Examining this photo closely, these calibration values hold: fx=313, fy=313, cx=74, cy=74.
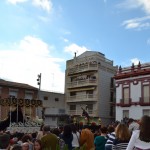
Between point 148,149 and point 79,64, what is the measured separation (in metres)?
40.0

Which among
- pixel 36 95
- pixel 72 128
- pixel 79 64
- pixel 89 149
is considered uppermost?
pixel 79 64

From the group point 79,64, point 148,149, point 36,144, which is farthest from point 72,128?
point 79,64

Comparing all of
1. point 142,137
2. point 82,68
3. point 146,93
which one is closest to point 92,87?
point 82,68

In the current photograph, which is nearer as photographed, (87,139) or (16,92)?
(87,139)

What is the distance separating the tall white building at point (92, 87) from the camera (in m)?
40.8

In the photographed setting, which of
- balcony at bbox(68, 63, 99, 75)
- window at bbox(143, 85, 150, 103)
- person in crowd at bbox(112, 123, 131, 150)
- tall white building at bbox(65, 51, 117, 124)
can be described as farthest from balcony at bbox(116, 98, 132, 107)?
person in crowd at bbox(112, 123, 131, 150)

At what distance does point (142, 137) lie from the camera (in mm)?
4480

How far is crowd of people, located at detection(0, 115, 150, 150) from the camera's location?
4.51 meters

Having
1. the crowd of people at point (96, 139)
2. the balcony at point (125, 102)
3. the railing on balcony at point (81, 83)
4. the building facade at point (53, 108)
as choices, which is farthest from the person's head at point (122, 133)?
the building facade at point (53, 108)

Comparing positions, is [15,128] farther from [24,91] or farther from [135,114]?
[24,91]

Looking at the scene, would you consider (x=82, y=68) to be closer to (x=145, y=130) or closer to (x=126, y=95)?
(x=126, y=95)

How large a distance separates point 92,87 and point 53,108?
7.46 m

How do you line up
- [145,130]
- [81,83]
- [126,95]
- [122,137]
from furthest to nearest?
[81,83] → [126,95] → [122,137] → [145,130]

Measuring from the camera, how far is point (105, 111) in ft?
136
